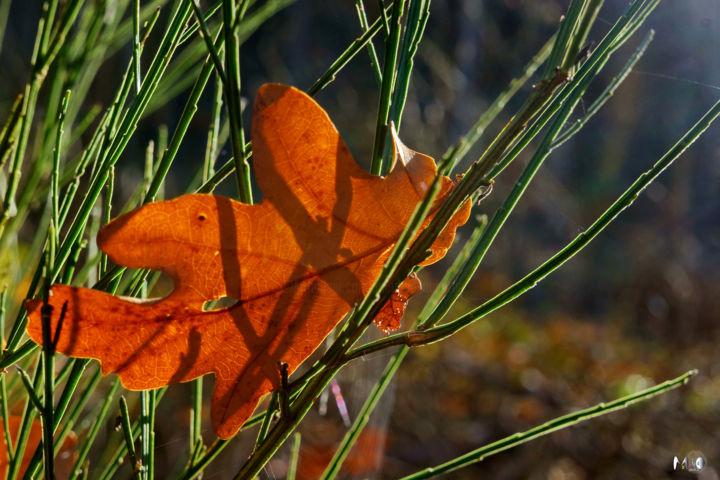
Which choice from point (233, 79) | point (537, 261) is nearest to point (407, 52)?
point (233, 79)

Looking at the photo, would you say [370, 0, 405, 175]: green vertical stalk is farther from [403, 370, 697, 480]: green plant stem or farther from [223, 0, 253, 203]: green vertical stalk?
[403, 370, 697, 480]: green plant stem

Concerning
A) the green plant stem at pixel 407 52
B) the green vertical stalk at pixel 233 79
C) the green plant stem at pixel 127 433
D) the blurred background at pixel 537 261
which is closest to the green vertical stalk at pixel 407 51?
the green plant stem at pixel 407 52

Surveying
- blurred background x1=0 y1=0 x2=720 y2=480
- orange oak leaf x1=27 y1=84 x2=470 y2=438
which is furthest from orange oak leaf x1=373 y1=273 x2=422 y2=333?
blurred background x1=0 y1=0 x2=720 y2=480

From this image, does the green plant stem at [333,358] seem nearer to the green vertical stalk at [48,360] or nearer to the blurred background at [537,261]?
the green vertical stalk at [48,360]

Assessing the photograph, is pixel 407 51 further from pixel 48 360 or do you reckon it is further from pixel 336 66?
pixel 48 360

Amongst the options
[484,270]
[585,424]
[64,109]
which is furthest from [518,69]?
[64,109]

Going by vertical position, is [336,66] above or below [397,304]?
above

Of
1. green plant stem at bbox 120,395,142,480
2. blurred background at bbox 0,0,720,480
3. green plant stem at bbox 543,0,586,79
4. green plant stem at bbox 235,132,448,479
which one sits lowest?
green plant stem at bbox 120,395,142,480
